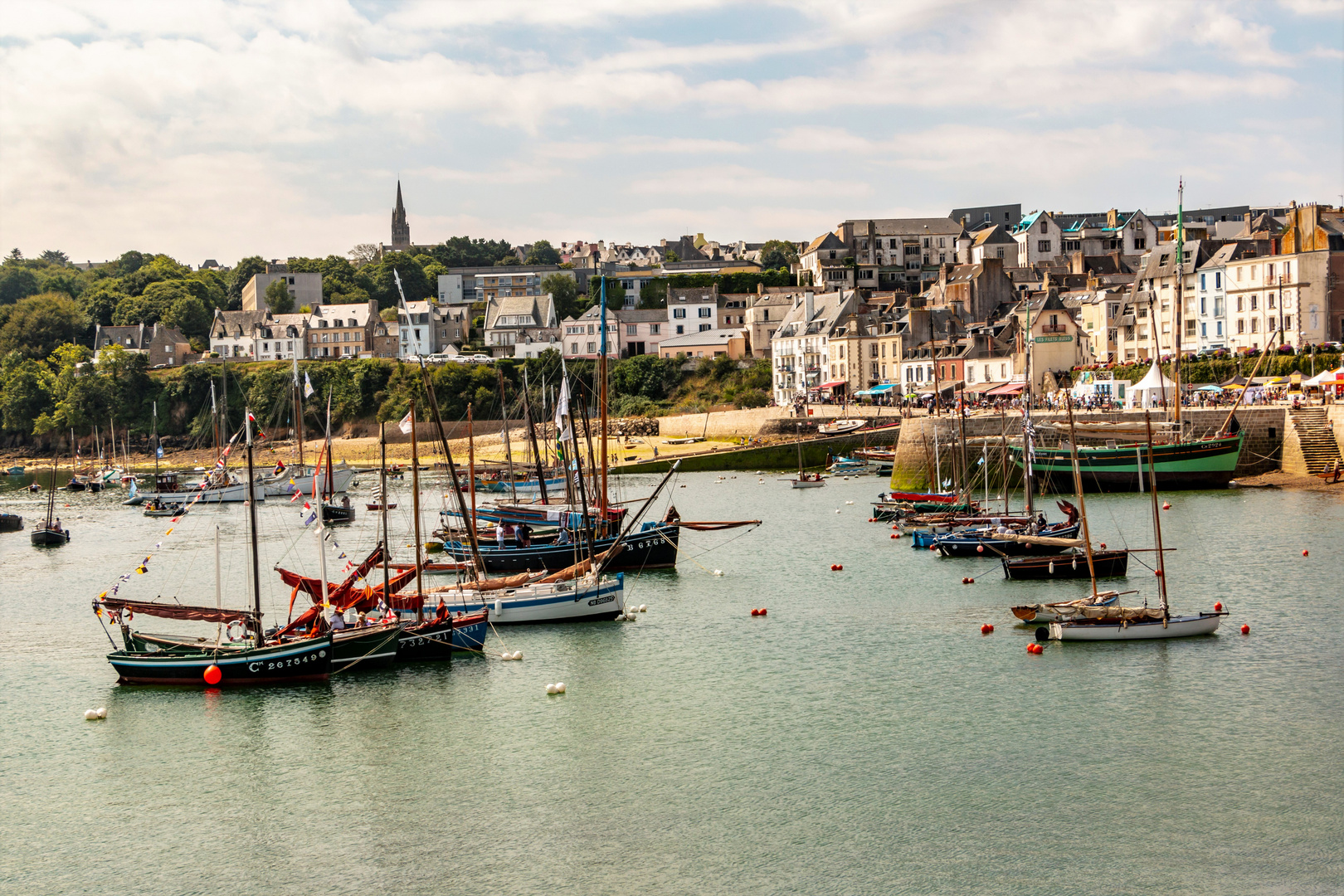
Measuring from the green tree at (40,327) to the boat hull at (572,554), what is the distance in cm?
12515

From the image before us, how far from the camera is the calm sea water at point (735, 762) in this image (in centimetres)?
1989

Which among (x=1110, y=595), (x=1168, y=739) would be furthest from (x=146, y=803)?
(x=1110, y=595)

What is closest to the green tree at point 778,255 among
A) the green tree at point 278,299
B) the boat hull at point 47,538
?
the green tree at point 278,299

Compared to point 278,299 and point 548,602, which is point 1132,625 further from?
point 278,299

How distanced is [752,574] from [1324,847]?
26.8 meters

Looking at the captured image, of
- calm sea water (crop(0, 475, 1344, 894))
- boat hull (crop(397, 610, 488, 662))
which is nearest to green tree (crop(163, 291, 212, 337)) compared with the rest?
calm sea water (crop(0, 475, 1344, 894))

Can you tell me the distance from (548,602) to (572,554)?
292 inches

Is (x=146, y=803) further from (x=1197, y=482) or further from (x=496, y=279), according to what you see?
(x=496, y=279)

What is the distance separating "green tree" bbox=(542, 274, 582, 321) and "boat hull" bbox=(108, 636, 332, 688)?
4594 inches

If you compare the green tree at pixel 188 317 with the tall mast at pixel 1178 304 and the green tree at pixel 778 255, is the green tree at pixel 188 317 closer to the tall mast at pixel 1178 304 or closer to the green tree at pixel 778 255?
the green tree at pixel 778 255

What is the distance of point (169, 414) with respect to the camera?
433 ft

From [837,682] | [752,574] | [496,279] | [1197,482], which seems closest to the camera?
[837,682]

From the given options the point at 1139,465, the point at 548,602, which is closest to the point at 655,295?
the point at 1139,465

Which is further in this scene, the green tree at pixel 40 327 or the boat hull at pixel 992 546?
the green tree at pixel 40 327
